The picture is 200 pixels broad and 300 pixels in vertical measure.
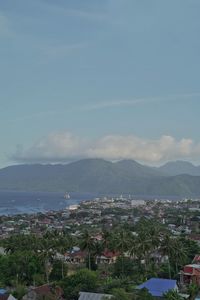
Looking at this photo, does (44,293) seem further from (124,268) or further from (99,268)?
(99,268)

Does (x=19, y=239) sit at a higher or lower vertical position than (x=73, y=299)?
higher

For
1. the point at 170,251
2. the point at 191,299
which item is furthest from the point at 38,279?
the point at 191,299

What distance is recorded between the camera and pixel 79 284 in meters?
34.2

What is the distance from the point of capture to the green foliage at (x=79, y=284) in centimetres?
3333

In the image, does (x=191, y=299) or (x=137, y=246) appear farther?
(x=137, y=246)

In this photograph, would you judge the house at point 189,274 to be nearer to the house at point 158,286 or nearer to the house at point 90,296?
the house at point 158,286

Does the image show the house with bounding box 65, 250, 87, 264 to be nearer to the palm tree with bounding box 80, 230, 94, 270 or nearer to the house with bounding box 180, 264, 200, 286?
the palm tree with bounding box 80, 230, 94, 270

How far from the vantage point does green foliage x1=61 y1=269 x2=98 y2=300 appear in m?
33.3

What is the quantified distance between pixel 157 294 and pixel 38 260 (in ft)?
40.2

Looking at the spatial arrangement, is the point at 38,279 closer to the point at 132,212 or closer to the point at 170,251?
the point at 170,251

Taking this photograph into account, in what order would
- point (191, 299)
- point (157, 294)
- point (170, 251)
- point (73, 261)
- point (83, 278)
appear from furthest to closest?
point (73, 261)
point (170, 251)
point (83, 278)
point (157, 294)
point (191, 299)

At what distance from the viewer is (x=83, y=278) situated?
114ft

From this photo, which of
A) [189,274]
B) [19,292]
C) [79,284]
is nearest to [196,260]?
[189,274]

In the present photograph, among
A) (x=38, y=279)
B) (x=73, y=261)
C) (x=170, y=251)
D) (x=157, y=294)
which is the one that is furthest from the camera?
(x=73, y=261)
